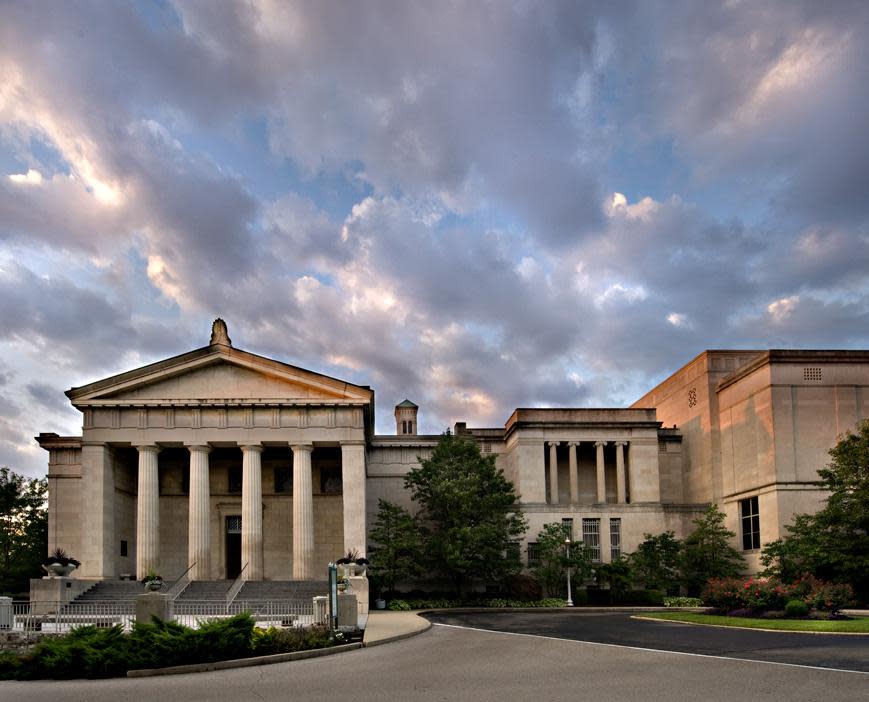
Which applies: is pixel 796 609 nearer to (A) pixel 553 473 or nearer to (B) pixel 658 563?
(B) pixel 658 563

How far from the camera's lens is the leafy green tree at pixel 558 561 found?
157ft

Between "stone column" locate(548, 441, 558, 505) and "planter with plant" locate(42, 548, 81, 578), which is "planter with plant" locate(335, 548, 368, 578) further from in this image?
"stone column" locate(548, 441, 558, 505)

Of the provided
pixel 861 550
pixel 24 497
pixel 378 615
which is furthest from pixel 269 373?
pixel 861 550

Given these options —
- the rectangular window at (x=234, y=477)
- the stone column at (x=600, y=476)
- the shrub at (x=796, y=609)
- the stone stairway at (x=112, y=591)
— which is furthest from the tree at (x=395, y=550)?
the shrub at (x=796, y=609)

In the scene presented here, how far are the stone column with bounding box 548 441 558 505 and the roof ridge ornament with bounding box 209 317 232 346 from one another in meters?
20.6

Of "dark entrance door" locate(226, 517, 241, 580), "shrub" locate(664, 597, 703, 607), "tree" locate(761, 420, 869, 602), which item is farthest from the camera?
"dark entrance door" locate(226, 517, 241, 580)

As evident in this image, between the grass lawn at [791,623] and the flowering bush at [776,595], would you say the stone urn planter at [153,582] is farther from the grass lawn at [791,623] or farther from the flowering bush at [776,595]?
the flowering bush at [776,595]

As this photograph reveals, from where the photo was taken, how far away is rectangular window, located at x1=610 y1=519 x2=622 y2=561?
53094mm

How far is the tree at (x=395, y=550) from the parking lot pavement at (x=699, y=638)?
31.9ft

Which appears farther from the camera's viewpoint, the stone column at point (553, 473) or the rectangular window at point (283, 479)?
the stone column at point (553, 473)

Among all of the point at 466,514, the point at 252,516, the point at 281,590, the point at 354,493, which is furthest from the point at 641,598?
the point at 252,516

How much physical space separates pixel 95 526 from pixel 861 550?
1447 inches

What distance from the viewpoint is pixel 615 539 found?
5338 centimetres

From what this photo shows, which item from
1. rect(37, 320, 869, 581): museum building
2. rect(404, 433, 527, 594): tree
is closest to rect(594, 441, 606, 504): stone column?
rect(37, 320, 869, 581): museum building
